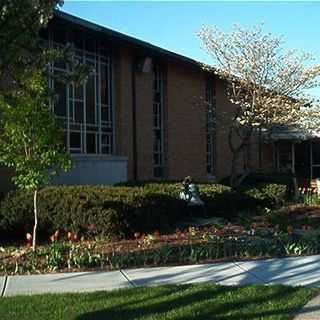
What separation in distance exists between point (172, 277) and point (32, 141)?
3.56m

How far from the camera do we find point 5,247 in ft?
41.1

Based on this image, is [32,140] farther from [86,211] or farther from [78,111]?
[78,111]

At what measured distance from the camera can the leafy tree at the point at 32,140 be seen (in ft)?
36.2

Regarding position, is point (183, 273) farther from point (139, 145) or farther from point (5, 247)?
point (139, 145)

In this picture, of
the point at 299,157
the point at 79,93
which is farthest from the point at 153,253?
the point at 299,157

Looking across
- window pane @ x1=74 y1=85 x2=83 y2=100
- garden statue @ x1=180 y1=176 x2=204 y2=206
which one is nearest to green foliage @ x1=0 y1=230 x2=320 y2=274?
garden statue @ x1=180 y1=176 x2=204 y2=206

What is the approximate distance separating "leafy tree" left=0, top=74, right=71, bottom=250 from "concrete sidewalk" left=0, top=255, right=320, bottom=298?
234 centimetres

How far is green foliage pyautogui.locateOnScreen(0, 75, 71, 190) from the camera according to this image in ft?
36.2

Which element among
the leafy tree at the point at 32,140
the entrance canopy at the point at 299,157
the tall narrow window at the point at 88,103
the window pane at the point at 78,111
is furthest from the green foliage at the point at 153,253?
the entrance canopy at the point at 299,157

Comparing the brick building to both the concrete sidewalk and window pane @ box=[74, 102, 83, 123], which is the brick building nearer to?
window pane @ box=[74, 102, 83, 123]

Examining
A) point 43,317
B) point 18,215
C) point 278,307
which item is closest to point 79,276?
point 43,317

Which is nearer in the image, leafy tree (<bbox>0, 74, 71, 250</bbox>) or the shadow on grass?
the shadow on grass

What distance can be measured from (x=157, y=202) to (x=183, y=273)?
4564 millimetres

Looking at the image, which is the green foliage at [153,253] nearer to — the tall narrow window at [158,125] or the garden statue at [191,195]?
the garden statue at [191,195]
